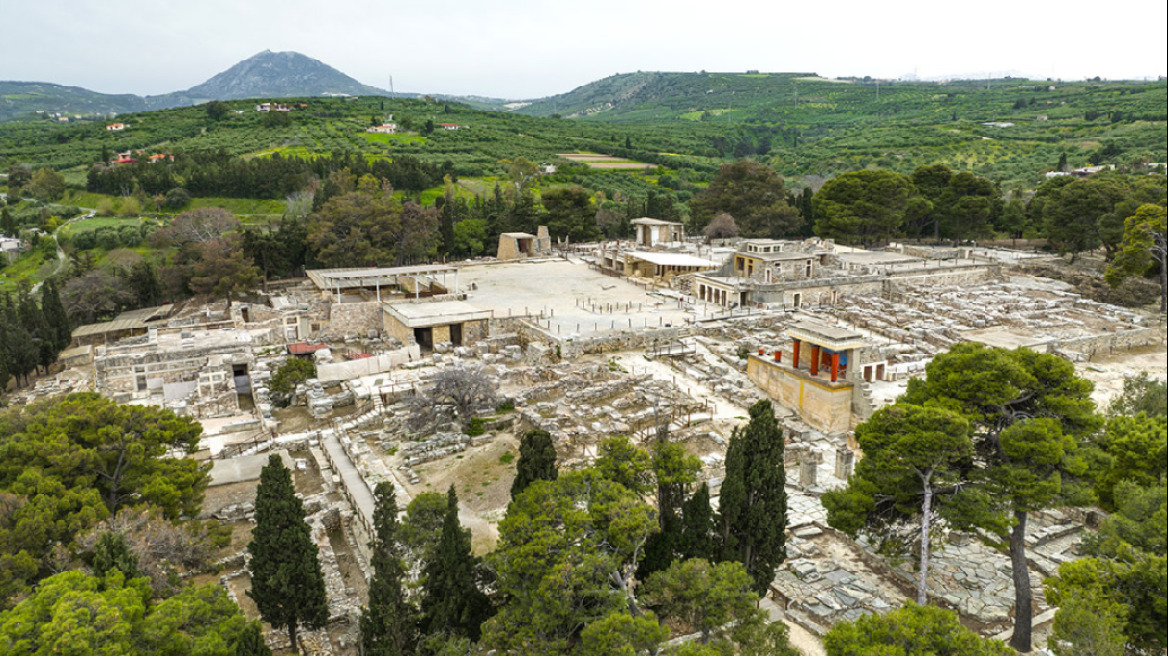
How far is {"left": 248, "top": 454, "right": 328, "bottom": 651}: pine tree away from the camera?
12.7 meters

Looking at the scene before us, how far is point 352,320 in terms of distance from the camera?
112ft

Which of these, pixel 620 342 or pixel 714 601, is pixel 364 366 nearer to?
pixel 620 342

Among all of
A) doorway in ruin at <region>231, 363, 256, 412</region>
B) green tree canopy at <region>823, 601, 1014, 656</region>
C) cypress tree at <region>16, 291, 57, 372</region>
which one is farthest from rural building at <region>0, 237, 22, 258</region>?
green tree canopy at <region>823, 601, 1014, 656</region>

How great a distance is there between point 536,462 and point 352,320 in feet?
76.5

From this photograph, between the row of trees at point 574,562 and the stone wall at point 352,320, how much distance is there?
21.1m

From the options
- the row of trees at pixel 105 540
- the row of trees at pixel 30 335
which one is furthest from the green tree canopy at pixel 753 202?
the row of trees at pixel 105 540

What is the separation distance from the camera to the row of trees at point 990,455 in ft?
38.1

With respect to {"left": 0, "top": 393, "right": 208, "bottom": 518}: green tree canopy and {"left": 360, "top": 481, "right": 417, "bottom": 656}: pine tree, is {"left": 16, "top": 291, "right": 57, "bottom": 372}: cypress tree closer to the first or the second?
{"left": 0, "top": 393, "right": 208, "bottom": 518}: green tree canopy

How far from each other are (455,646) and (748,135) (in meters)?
118

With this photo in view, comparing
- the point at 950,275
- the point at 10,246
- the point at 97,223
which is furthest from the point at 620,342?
the point at 10,246

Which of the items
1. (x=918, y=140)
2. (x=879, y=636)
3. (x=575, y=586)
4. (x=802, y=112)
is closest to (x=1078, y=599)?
(x=879, y=636)

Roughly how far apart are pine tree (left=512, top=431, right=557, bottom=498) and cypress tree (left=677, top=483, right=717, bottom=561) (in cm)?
275

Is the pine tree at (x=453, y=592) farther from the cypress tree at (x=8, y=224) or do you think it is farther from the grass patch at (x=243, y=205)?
the cypress tree at (x=8, y=224)

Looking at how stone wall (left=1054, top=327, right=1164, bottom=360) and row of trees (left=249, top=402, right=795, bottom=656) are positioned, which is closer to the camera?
row of trees (left=249, top=402, right=795, bottom=656)
